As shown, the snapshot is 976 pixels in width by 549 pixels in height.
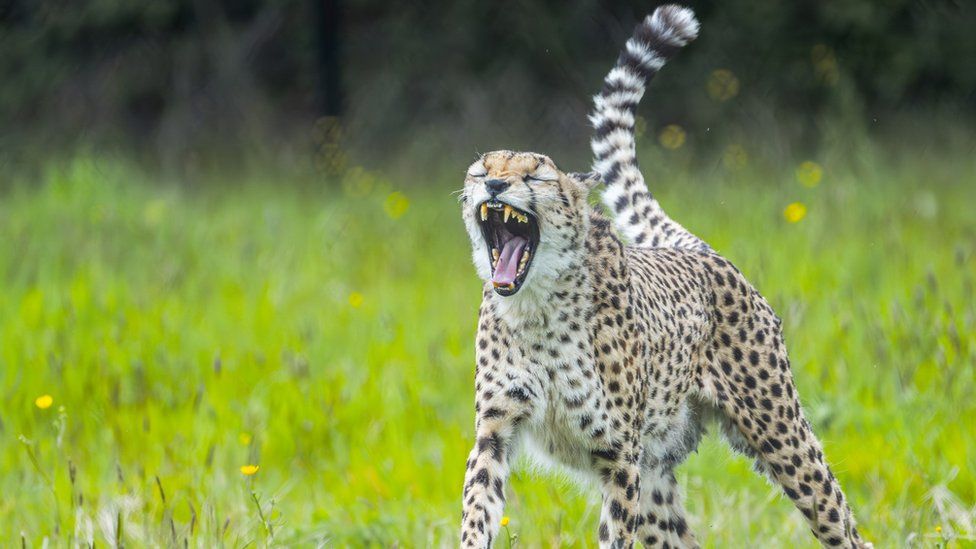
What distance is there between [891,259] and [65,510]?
4064 millimetres

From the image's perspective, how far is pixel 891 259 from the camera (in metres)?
6.64

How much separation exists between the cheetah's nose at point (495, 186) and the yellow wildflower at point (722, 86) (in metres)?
8.26

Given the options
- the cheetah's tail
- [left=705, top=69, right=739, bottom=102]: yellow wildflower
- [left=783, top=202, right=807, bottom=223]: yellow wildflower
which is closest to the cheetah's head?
the cheetah's tail

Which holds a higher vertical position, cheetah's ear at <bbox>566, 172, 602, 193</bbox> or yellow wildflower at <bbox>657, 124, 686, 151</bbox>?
yellow wildflower at <bbox>657, 124, 686, 151</bbox>

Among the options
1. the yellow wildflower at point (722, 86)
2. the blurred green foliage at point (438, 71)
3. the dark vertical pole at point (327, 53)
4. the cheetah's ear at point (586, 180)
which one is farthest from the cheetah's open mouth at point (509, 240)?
the dark vertical pole at point (327, 53)

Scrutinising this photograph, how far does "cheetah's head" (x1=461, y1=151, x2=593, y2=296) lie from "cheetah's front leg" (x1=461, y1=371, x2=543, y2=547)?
241mm

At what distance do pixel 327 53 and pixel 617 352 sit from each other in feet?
28.1

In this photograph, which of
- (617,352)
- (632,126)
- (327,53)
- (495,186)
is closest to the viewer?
(495,186)

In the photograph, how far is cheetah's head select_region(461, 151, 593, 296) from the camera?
3168 mm

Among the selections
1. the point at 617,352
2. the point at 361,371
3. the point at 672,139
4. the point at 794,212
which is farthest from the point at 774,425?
the point at 672,139

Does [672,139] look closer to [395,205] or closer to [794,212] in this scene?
[395,205]

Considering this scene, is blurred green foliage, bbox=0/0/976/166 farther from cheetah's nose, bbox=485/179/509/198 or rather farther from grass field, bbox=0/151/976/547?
cheetah's nose, bbox=485/179/509/198

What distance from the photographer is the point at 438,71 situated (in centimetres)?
1288

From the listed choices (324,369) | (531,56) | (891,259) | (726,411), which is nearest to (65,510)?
(324,369)
